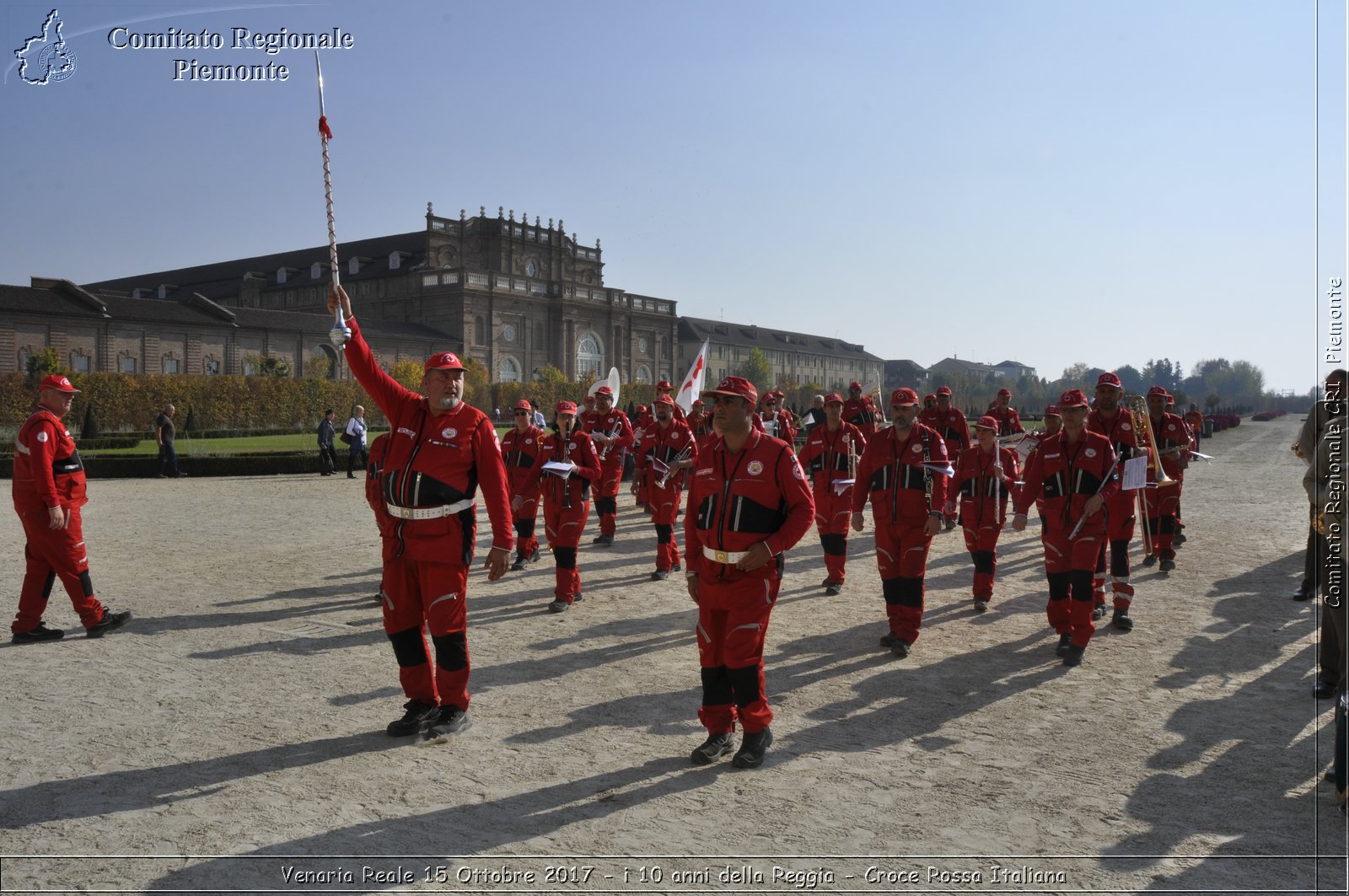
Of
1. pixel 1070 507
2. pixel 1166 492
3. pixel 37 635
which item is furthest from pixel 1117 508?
pixel 37 635

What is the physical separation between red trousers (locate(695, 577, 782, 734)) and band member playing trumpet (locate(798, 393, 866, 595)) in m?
5.29

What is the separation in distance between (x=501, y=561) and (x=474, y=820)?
163 centimetres

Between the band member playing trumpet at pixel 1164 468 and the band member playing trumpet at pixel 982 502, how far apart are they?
2472 millimetres

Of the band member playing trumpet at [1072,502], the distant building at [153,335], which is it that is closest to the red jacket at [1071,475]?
the band member playing trumpet at [1072,502]

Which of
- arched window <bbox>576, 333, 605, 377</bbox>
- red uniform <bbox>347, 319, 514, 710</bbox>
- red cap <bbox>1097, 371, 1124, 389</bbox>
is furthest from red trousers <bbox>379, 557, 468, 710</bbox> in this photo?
arched window <bbox>576, 333, 605, 377</bbox>

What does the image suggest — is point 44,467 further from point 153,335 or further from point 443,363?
point 153,335

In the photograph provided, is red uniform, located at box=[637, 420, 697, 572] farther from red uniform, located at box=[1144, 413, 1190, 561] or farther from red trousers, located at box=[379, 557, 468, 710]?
red trousers, located at box=[379, 557, 468, 710]

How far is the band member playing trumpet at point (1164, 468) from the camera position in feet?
39.8

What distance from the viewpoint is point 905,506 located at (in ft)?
26.9

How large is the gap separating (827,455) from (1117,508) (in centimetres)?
308

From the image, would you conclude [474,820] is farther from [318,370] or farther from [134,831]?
[318,370]

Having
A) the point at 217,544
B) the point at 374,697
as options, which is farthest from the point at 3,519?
the point at 374,697

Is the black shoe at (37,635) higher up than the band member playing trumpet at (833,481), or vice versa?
the band member playing trumpet at (833,481)

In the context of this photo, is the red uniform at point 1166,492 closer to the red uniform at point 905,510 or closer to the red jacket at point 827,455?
the red jacket at point 827,455
